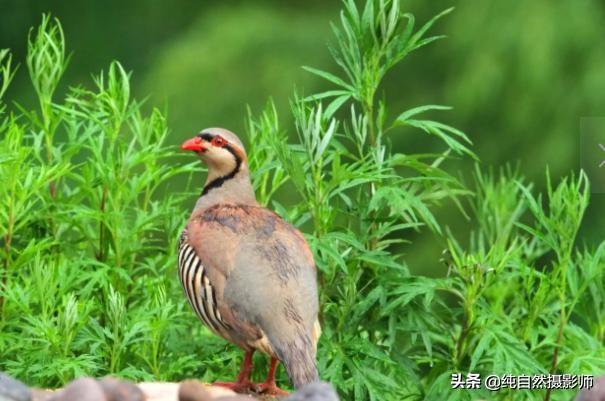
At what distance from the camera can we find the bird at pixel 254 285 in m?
4.96

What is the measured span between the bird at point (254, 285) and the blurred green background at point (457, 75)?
6203 millimetres

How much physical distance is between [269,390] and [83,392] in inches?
41.0

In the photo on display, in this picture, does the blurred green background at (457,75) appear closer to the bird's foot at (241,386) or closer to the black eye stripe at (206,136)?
the black eye stripe at (206,136)

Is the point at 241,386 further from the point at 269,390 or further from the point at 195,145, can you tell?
the point at 195,145

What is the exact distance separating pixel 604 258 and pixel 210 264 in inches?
61.5

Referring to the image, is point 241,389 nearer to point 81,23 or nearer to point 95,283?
point 95,283

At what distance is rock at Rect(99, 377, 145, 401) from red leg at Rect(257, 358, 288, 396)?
0.80 metres

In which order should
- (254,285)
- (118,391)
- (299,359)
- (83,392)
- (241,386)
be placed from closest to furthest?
(83,392) → (118,391) → (299,359) → (254,285) → (241,386)

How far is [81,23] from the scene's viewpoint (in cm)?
1756

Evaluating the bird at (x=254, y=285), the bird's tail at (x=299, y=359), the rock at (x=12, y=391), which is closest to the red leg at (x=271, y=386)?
the bird at (x=254, y=285)

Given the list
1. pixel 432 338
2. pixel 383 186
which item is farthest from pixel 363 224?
pixel 432 338

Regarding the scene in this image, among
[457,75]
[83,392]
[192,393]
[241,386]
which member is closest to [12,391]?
[83,392]

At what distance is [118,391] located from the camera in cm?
443

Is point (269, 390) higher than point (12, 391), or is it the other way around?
point (12, 391)
